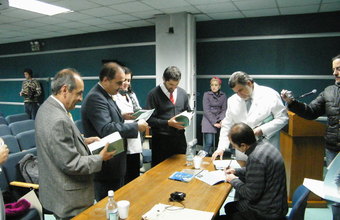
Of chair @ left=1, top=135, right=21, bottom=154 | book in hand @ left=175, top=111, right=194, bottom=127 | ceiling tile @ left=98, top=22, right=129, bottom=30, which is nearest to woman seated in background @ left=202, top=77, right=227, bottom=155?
book in hand @ left=175, top=111, right=194, bottom=127

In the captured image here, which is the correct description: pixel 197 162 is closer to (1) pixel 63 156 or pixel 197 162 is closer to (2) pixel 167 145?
(2) pixel 167 145

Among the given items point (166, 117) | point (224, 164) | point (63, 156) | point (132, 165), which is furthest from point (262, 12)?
point (63, 156)

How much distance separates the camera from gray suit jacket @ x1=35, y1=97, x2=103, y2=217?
1488 mm

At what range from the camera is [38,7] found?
4387 mm

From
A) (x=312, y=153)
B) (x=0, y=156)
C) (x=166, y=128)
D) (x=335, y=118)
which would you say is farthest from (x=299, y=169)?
(x=0, y=156)

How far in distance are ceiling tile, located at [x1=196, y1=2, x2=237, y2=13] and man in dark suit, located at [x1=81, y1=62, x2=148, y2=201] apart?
106 inches

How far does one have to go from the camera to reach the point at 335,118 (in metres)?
2.30

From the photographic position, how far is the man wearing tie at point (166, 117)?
9.09 ft

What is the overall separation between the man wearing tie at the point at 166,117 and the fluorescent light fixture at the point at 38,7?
272 cm

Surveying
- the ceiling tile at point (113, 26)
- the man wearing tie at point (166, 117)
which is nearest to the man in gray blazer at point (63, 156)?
the man wearing tie at point (166, 117)

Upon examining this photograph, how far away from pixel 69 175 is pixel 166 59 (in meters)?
3.74

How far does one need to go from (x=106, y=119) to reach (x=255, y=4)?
3.27 meters

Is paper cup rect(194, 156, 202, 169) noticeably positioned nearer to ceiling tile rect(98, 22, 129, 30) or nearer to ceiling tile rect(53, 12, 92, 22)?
ceiling tile rect(53, 12, 92, 22)

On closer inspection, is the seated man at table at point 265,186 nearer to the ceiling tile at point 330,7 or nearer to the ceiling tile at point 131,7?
the ceiling tile at point 131,7
